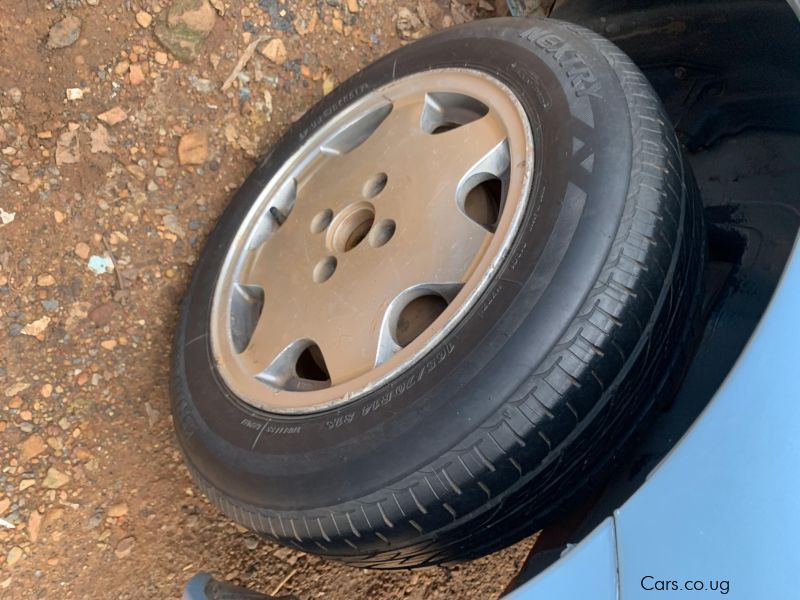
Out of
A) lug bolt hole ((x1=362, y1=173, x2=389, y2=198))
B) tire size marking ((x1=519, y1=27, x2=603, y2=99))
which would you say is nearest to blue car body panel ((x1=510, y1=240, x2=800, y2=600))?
tire size marking ((x1=519, y1=27, x2=603, y2=99))

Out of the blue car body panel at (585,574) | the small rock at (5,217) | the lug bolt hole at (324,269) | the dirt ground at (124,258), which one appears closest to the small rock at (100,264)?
the dirt ground at (124,258)

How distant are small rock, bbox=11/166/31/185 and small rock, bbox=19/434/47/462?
73cm

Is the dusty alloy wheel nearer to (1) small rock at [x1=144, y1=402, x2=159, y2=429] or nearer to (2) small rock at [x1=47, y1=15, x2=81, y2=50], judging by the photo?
(1) small rock at [x1=144, y1=402, x2=159, y2=429]

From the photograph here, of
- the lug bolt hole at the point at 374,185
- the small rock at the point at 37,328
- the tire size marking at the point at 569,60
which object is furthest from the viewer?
the small rock at the point at 37,328

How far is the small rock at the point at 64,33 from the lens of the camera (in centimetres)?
213

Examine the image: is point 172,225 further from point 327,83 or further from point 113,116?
point 327,83

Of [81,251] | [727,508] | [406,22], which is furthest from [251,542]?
[406,22]

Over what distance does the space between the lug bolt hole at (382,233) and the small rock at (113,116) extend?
103 cm

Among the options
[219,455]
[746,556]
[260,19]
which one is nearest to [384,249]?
[219,455]

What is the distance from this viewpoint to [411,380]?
1293 millimetres

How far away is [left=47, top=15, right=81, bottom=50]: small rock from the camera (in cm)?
213

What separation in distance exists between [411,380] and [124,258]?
121 centimetres

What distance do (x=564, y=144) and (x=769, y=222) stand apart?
0.58m

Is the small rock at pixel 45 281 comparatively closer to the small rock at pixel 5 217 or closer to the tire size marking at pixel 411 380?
the small rock at pixel 5 217
